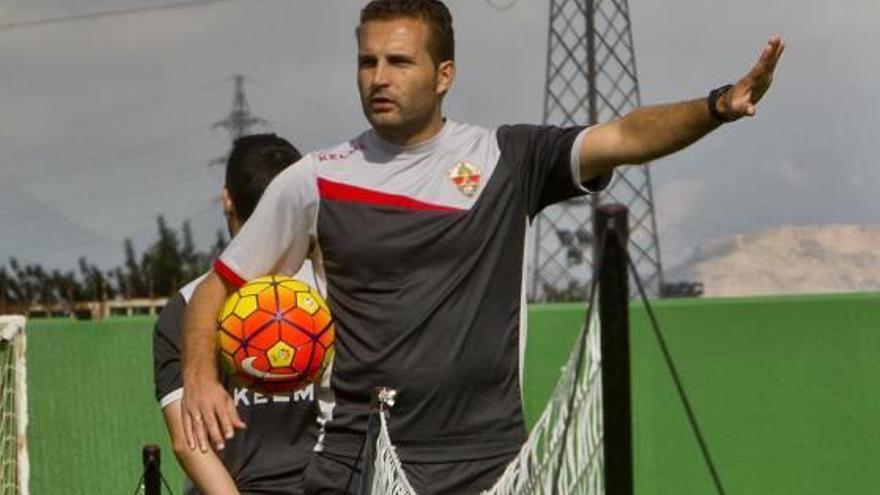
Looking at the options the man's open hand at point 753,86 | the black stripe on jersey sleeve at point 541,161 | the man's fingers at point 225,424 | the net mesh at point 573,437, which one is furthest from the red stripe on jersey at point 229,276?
the man's open hand at point 753,86

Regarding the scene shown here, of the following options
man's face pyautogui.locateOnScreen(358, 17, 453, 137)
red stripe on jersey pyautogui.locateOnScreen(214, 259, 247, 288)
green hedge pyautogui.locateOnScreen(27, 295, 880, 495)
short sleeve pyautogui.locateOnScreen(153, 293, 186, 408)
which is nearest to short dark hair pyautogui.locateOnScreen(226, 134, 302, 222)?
short sleeve pyautogui.locateOnScreen(153, 293, 186, 408)

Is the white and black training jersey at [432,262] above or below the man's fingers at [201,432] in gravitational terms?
above

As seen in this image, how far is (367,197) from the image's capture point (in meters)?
6.07

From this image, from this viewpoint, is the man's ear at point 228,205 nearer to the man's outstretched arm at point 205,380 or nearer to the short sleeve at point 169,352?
the short sleeve at point 169,352

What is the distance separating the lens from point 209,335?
6.19 meters

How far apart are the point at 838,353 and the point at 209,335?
20.0 feet

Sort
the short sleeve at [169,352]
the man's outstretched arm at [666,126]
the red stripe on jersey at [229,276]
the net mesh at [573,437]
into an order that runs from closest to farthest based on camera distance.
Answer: the net mesh at [573,437]
the man's outstretched arm at [666,126]
the red stripe on jersey at [229,276]
the short sleeve at [169,352]

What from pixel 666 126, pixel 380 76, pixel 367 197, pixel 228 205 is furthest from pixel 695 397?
pixel 666 126

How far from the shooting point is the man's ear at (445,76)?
617 centimetres

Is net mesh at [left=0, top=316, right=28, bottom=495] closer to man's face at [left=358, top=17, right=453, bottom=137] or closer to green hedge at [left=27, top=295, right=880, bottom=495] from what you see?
green hedge at [left=27, top=295, right=880, bottom=495]

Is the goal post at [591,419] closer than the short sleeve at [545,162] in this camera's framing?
Yes

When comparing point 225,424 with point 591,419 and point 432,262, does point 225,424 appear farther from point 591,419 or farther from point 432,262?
point 591,419

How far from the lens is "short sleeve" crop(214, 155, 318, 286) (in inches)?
241

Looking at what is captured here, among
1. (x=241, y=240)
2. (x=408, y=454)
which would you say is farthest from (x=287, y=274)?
(x=408, y=454)
